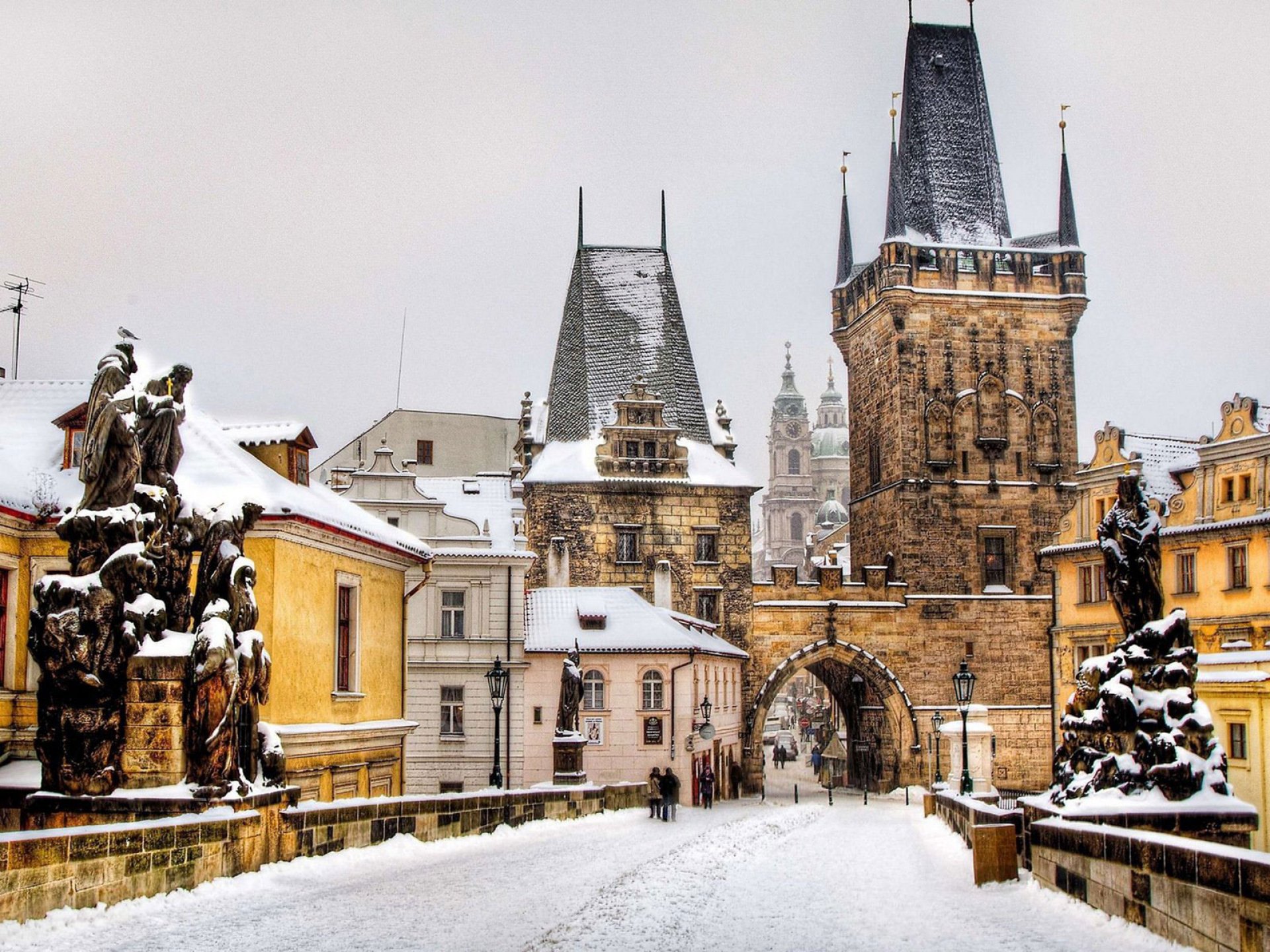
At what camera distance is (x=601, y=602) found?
130 feet

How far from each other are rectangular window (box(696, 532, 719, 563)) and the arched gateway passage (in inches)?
152

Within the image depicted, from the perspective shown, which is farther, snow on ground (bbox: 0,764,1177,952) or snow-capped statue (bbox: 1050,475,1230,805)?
snow-capped statue (bbox: 1050,475,1230,805)

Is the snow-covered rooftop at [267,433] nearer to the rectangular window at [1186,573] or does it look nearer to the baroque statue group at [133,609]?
the baroque statue group at [133,609]

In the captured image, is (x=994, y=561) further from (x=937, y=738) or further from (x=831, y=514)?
(x=831, y=514)

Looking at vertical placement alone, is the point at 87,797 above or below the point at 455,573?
below

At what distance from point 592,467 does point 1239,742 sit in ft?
76.0

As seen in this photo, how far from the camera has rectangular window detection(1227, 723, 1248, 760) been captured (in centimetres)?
2861

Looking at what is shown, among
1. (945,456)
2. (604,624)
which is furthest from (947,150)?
(604,624)

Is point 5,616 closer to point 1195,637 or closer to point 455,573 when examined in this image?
point 455,573

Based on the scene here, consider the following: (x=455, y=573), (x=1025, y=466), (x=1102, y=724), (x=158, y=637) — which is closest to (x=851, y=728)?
(x=1025, y=466)

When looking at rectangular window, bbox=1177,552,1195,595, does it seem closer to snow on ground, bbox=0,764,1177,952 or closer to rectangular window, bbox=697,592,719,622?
rectangular window, bbox=697,592,719,622

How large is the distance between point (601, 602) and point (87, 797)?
27370 millimetres

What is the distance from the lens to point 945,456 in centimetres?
5216

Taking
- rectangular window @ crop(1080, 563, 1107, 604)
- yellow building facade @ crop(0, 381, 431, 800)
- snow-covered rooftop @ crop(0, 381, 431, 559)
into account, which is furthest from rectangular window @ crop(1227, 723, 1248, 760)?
rectangular window @ crop(1080, 563, 1107, 604)
